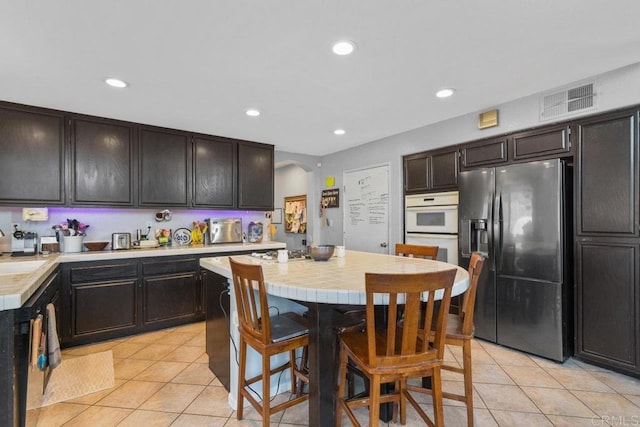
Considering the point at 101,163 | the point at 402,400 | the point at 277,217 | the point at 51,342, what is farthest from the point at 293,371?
the point at 277,217

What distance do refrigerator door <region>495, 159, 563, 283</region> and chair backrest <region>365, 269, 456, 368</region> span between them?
185cm

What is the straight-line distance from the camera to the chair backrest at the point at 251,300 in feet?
5.07

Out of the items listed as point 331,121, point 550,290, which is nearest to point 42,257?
point 331,121

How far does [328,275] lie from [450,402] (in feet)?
4.22

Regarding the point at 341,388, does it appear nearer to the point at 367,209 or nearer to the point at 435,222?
the point at 435,222

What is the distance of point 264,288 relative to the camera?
1.55 m

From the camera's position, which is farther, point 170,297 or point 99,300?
point 170,297

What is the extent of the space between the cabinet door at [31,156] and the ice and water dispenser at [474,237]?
4.14m

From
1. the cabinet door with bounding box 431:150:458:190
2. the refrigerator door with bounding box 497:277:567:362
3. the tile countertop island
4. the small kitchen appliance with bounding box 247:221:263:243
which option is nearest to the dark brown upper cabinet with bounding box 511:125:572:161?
the cabinet door with bounding box 431:150:458:190

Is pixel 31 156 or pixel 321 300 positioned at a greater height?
pixel 31 156

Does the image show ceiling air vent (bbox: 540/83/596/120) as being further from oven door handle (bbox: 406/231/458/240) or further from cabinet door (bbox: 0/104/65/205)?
cabinet door (bbox: 0/104/65/205)

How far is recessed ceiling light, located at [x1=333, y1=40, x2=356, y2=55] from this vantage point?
1992mm

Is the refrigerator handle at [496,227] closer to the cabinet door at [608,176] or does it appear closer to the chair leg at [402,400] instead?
the cabinet door at [608,176]

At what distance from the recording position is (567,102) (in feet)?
8.77
